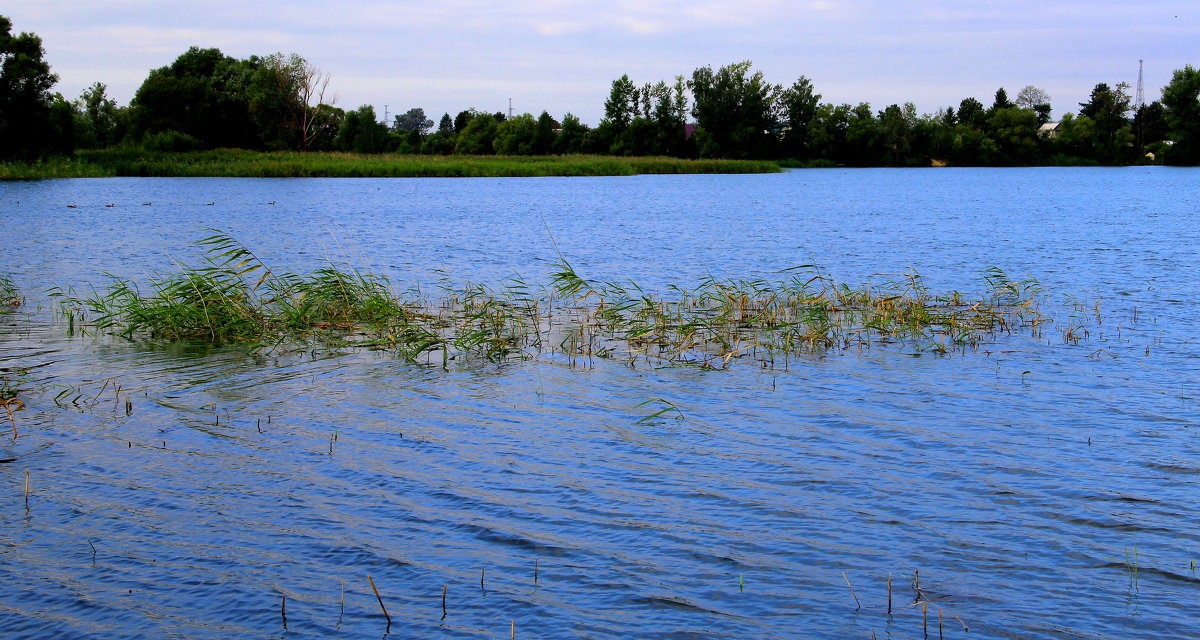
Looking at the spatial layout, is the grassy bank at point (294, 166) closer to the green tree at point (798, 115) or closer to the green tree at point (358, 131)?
the green tree at point (358, 131)

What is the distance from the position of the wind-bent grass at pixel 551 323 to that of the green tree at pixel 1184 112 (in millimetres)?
121161

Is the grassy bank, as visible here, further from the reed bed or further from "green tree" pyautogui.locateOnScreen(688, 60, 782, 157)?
"green tree" pyautogui.locateOnScreen(688, 60, 782, 157)

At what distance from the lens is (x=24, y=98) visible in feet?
224

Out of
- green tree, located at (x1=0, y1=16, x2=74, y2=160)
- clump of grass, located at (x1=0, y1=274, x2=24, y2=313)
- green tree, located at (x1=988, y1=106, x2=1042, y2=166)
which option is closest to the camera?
clump of grass, located at (x1=0, y1=274, x2=24, y2=313)

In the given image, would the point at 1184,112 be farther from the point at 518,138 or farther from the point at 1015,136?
the point at 518,138

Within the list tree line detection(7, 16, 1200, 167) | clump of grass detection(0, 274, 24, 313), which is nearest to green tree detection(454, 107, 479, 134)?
tree line detection(7, 16, 1200, 167)

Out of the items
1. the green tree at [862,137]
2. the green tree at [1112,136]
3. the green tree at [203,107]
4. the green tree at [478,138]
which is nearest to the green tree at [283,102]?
the green tree at [203,107]

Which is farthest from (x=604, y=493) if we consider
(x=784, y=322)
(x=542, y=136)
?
(x=542, y=136)

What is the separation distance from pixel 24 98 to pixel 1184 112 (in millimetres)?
125043

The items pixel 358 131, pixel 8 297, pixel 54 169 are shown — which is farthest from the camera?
pixel 358 131

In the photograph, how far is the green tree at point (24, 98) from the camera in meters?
67.5

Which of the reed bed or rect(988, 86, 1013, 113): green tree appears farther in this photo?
rect(988, 86, 1013, 113): green tree

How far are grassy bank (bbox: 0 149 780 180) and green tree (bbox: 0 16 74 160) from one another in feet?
5.64

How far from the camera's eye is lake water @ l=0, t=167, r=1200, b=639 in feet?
19.2
